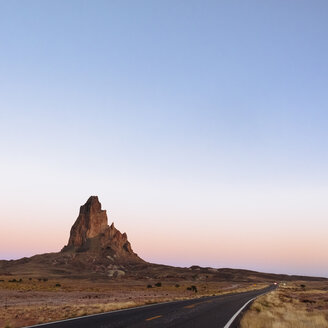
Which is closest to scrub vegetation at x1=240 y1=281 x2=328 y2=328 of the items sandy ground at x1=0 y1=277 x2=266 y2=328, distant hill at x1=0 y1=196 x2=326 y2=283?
sandy ground at x1=0 y1=277 x2=266 y2=328

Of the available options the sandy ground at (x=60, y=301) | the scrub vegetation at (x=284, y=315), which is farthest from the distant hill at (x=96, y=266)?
the scrub vegetation at (x=284, y=315)

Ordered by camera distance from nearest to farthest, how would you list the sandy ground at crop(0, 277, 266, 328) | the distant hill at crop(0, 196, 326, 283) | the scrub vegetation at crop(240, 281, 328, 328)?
the scrub vegetation at crop(240, 281, 328, 328)
the sandy ground at crop(0, 277, 266, 328)
the distant hill at crop(0, 196, 326, 283)

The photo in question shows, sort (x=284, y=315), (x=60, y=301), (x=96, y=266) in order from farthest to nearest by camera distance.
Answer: (x=96, y=266)
(x=60, y=301)
(x=284, y=315)

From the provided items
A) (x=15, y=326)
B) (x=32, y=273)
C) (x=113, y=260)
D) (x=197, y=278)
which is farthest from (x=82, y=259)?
(x=15, y=326)

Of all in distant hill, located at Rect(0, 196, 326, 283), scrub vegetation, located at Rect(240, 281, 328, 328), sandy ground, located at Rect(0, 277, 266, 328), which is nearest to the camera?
scrub vegetation, located at Rect(240, 281, 328, 328)

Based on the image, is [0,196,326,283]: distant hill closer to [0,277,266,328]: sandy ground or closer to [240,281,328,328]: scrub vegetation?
[0,277,266,328]: sandy ground

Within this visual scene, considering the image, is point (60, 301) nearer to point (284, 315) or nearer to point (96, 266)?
point (284, 315)

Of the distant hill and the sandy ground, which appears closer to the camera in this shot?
the sandy ground

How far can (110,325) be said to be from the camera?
15055 millimetres

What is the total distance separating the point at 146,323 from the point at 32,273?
144813mm

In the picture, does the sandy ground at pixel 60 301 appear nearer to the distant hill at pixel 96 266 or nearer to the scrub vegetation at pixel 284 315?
the scrub vegetation at pixel 284 315

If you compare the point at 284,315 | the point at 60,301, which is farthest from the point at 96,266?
the point at 284,315

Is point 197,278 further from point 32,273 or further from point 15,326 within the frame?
point 15,326

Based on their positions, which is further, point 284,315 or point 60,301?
point 60,301
